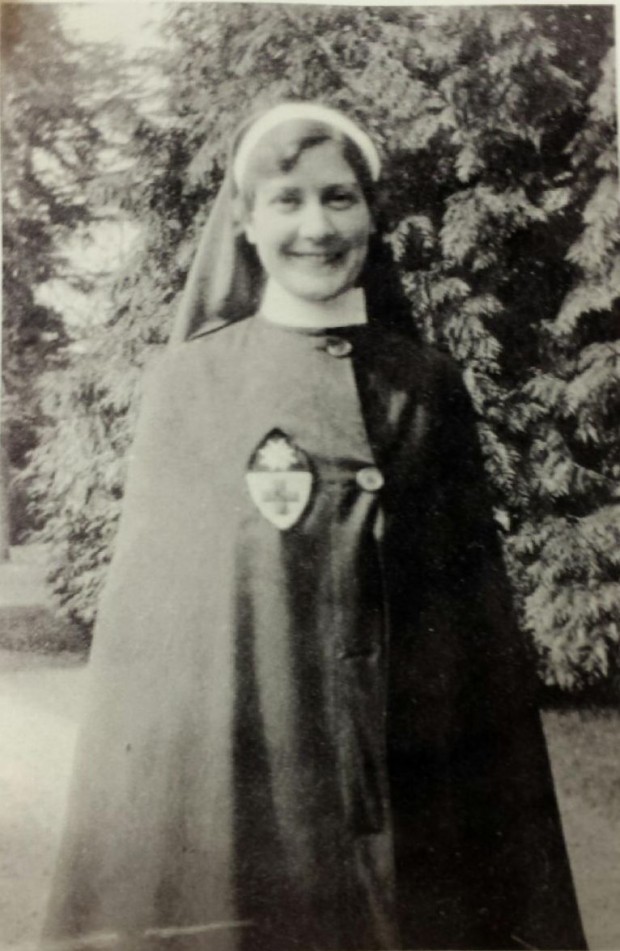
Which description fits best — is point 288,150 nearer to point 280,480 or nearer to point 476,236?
point 476,236

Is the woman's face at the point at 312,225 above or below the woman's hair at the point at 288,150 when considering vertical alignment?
below

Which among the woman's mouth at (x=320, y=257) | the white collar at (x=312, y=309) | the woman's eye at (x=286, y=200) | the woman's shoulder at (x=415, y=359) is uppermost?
the woman's eye at (x=286, y=200)

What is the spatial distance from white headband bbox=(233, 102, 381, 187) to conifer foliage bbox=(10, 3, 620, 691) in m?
0.02

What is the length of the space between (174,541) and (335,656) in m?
0.23

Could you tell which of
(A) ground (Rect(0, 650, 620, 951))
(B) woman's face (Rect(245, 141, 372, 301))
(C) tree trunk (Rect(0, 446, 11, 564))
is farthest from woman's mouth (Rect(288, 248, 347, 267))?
(A) ground (Rect(0, 650, 620, 951))

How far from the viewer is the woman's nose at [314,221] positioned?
1188mm

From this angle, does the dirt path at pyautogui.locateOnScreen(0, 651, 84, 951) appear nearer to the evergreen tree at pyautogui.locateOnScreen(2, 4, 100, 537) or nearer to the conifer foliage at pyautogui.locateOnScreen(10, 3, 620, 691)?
the conifer foliage at pyautogui.locateOnScreen(10, 3, 620, 691)

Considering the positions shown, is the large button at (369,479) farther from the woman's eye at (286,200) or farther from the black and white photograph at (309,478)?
the woman's eye at (286,200)

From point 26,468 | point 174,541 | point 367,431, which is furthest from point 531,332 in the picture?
point 26,468

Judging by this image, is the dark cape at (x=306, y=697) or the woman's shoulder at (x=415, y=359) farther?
the woman's shoulder at (x=415, y=359)

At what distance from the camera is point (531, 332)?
1.25 m

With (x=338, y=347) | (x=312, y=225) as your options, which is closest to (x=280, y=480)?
(x=338, y=347)

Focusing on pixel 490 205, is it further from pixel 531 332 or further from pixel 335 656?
pixel 335 656

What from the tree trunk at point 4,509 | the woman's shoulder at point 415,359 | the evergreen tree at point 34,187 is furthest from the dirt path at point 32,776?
the woman's shoulder at point 415,359
